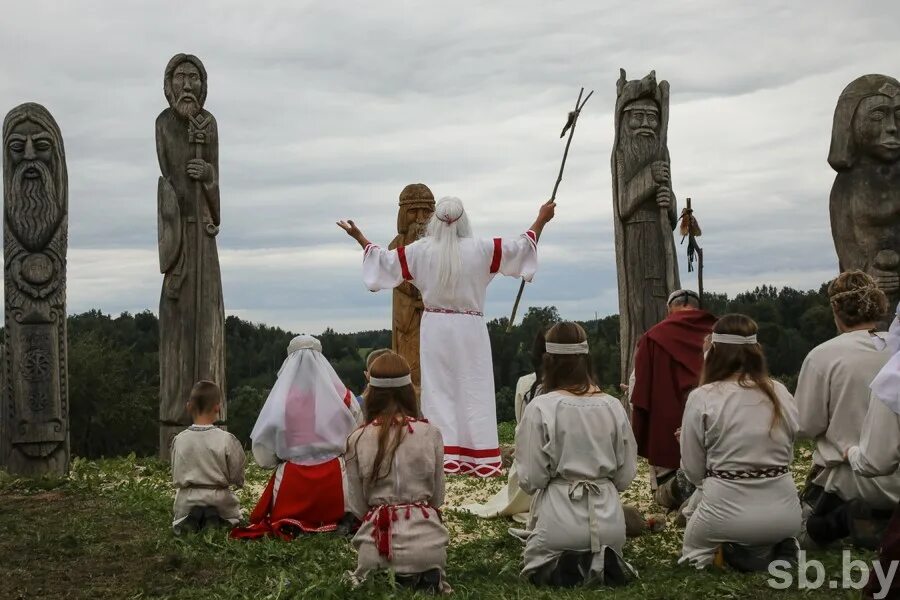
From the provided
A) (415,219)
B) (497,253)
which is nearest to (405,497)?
(497,253)

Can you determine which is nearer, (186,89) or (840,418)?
(840,418)

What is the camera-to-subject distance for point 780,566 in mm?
5750

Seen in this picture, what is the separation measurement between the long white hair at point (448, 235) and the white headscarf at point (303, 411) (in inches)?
88.4

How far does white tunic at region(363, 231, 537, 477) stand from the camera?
939 centimetres

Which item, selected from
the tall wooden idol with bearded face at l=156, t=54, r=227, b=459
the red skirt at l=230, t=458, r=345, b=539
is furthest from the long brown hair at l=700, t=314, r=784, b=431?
the tall wooden idol with bearded face at l=156, t=54, r=227, b=459

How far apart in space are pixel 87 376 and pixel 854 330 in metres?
19.4

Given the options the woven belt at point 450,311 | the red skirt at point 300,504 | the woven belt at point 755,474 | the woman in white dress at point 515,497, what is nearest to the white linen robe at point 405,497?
the woman in white dress at point 515,497

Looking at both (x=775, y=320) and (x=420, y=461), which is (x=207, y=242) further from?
(x=775, y=320)

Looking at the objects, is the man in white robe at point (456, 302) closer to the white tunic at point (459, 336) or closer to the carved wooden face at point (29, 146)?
the white tunic at point (459, 336)

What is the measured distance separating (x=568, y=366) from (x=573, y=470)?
537 mm

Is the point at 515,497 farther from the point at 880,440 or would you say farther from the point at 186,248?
the point at 186,248

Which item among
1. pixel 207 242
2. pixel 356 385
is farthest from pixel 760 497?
pixel 356 385

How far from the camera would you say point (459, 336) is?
9461 mm

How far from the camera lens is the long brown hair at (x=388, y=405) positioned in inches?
222
